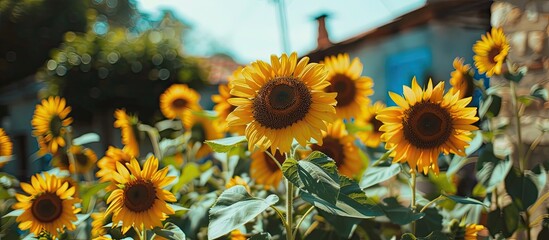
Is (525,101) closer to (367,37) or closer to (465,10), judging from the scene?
(465,10)

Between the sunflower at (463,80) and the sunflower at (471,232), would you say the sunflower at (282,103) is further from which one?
the sunflower at (463,80)

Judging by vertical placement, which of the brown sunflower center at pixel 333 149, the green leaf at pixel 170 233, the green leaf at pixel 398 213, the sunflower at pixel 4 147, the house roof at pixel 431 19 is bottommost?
the green leaf at pixel 398 213

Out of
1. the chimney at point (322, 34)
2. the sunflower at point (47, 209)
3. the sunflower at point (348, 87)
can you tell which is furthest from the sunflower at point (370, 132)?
the chimney at point (322, 34)

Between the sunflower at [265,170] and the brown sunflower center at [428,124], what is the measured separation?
527 mm

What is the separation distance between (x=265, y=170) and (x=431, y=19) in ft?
17.2

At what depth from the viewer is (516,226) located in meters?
1.79

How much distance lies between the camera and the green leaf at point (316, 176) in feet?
4.03

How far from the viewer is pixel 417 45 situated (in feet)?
23.1

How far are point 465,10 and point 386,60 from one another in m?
2.08

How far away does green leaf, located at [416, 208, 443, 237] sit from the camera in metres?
1.66

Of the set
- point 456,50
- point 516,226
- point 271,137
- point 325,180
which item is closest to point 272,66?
point 271,137

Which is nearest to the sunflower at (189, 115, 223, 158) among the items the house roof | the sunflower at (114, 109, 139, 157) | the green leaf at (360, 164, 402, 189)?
the sunflower at (114, 109, 139, 157)

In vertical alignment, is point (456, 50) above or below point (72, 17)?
below

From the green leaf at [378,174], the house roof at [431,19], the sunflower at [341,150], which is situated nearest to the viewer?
the green leaf at [378,174]
